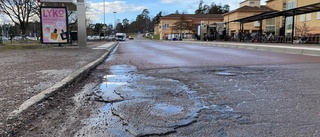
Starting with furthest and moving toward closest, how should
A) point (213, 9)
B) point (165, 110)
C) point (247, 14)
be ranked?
point (213, 9) → point (247, 14) → point (165, 110)

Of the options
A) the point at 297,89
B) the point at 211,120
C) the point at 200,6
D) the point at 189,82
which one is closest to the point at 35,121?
the point at 211,120

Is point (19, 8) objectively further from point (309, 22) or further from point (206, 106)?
point (309, 22)

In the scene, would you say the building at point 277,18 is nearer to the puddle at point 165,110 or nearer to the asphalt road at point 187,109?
the asphalt road at point 187,109

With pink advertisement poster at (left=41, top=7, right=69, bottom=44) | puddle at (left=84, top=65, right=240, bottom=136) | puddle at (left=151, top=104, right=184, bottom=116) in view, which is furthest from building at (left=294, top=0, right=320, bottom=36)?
puddle at (left=151, top=104, right=184, bottom=116)

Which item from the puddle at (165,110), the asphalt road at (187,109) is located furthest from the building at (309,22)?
the puddle at (165,110)

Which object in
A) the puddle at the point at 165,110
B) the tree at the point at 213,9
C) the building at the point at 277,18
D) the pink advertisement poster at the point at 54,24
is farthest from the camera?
the tree at the point at 213,9

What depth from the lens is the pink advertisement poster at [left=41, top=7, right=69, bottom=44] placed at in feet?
60.8

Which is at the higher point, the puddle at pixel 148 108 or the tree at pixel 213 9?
the tree at pixel 213 9

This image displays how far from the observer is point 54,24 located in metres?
18.9

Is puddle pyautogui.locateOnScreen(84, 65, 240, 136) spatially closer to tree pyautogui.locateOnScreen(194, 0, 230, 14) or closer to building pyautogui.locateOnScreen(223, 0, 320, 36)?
building pyautogui.locateOnScreen(223, 0, 320, 36)

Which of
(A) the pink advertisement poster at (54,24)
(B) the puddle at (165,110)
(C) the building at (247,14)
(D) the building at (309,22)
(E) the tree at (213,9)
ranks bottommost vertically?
(B) the puddle at (165,110)

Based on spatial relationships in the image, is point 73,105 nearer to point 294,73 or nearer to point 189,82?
point 189,82

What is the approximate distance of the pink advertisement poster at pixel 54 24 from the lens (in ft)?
60.8

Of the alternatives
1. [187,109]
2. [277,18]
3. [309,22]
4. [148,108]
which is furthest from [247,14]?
[148,108]
